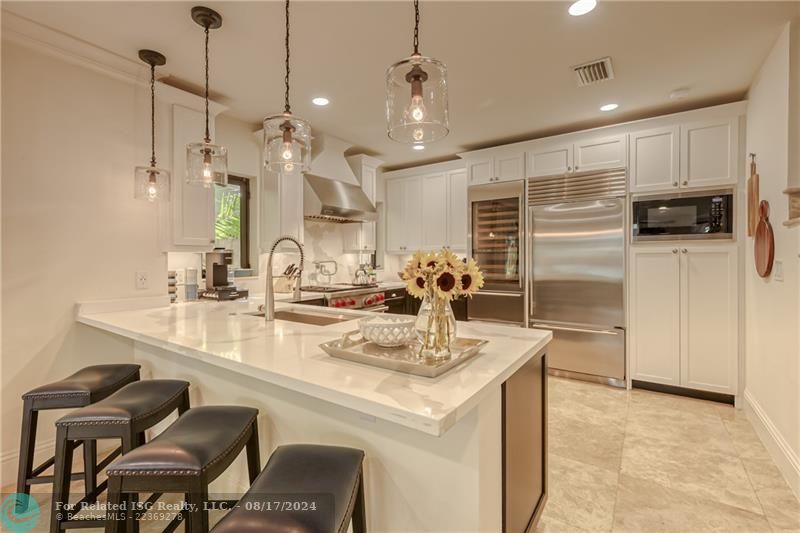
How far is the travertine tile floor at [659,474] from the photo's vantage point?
1.79 m

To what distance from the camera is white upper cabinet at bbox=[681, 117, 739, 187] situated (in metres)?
3.07

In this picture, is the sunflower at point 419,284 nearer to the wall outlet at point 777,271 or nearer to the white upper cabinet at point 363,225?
the wall outlet at point 777,271

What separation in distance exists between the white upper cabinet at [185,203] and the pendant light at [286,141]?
1.32m

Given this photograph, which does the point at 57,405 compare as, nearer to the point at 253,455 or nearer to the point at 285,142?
the point at 253,455

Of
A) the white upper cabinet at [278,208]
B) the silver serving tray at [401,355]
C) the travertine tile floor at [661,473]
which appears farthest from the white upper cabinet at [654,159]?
the white upper cabinet at [278,208]

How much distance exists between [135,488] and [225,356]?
1.48 feet

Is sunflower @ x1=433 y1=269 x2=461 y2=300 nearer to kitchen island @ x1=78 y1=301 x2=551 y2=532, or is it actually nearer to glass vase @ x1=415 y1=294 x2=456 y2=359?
glass vase @ x1=415 y1=294 x2=456 y2=359

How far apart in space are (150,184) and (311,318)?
4.40 feet

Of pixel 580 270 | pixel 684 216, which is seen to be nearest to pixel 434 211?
pixel 580 270

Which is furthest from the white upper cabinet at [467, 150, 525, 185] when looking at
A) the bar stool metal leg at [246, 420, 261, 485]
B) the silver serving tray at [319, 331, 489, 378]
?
the bar stool metal leg at [246, 420, 261, 485]

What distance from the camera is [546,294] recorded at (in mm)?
3908

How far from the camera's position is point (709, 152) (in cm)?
315

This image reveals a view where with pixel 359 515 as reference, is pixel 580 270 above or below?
above

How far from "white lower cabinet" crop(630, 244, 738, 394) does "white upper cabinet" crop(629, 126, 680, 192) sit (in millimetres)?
584
